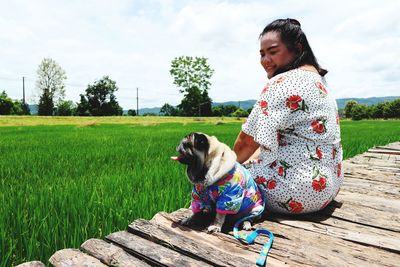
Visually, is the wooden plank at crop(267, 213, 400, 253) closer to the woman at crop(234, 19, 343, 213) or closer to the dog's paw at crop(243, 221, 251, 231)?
the woman at crop(234, 19, 343, 213)

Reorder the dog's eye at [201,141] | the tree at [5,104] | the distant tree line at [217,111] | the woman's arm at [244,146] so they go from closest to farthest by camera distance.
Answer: the dog's eye at [201,141] < the woman's arm at [244,146] < the tree at [5,104] < the distant tree line at [217,111]

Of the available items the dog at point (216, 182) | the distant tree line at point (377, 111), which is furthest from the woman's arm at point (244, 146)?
the distant tree line at point (377, 111)

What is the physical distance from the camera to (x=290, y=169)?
195cm

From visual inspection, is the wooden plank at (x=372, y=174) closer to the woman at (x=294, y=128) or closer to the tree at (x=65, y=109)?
the woman at (x=294, y=128)

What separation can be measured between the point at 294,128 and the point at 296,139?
0.24ft

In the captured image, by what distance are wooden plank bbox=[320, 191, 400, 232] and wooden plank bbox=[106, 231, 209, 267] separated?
117cm

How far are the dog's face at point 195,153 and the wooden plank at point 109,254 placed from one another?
0.51 m

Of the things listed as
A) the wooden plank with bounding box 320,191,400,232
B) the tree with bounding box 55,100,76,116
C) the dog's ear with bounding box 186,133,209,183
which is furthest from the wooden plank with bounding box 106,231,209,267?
the tree with bounding box 55,100,76,116

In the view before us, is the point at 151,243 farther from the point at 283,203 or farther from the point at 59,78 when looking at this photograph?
the point at 59,78

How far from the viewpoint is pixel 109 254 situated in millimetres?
1535

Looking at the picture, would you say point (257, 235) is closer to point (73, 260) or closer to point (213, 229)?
point (213, 229)

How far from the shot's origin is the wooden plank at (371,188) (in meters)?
2.68

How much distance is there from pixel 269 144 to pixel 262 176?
28 centimetres

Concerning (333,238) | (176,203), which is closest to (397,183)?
(333,238)
